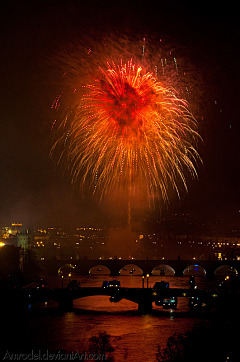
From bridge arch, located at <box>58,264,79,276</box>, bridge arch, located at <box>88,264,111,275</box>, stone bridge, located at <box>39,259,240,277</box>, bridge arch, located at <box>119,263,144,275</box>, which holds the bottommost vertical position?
bridge arch, located at <box>119,263,144,275</box>

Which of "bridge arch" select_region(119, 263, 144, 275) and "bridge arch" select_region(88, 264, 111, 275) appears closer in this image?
"bridge arch" select_region(88, 264, 111, 275)

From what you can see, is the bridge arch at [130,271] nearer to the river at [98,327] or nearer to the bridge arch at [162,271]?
the bridge arch at [162,271]

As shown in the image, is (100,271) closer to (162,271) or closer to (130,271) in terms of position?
(130,271)

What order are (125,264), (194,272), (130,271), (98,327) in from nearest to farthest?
(98,327)
(125,264)
(194,272)
(130,271)

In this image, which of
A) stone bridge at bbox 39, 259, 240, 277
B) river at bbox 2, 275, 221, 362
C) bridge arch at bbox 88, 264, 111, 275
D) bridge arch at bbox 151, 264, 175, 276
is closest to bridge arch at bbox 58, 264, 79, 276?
stone bridge at bbox 39, 259, 240, 277

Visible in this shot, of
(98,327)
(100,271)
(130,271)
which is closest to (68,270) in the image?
(100,271)

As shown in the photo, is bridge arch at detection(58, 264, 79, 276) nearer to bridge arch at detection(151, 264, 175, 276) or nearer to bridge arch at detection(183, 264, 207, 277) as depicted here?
bridge arch at detection(151, 264, 175, 276)

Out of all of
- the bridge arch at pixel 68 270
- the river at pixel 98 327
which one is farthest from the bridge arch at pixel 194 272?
the river at pixel 98 327

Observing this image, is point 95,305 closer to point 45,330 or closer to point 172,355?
point 45,330

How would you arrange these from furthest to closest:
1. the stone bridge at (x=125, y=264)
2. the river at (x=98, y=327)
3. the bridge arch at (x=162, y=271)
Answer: the bridge arch at (x=162, y=271), the stone bridge at (x=125, y=264), the river at (x=98, y=327)
